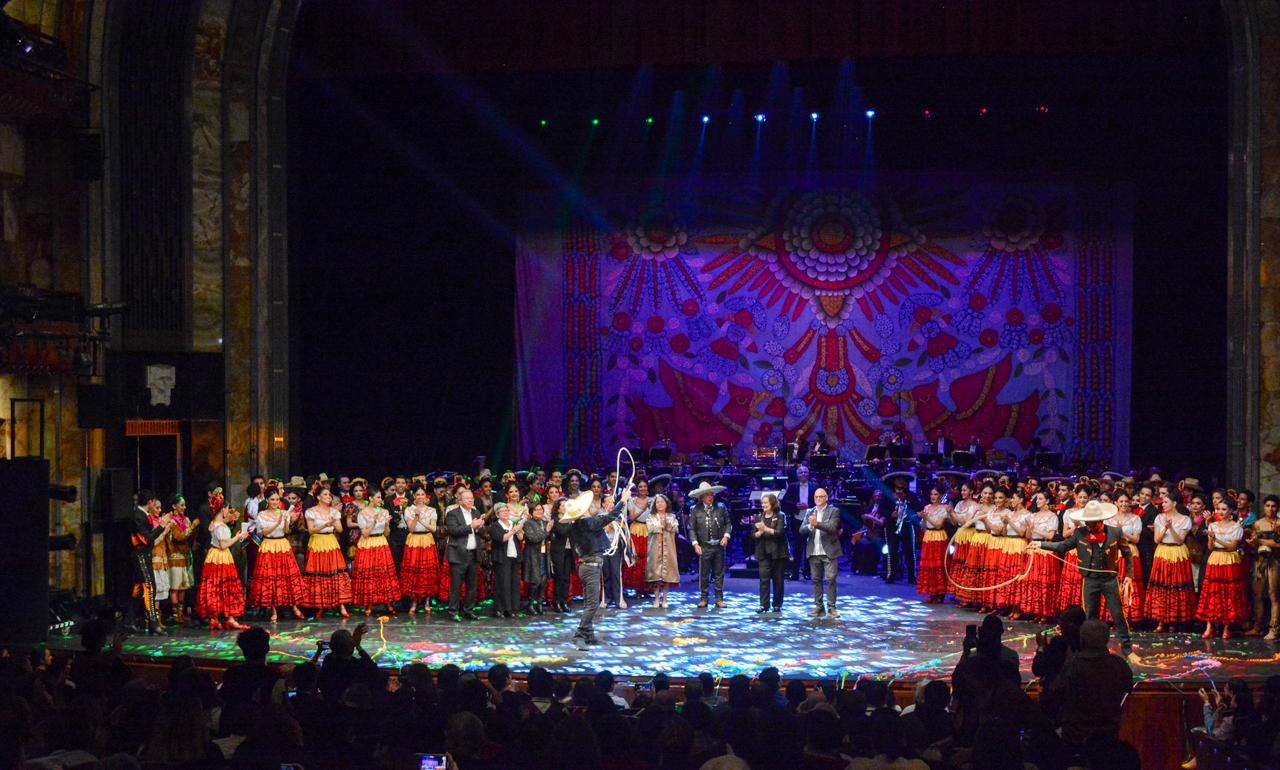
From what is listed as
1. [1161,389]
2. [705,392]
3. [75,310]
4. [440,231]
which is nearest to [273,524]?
[75,310]

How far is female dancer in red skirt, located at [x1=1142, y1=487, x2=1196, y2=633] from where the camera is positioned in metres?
14.5

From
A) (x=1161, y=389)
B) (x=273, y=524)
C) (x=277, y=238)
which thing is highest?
(x=277, y=238)

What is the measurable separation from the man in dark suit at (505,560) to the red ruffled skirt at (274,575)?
233 centimetres

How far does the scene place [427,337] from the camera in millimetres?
22719

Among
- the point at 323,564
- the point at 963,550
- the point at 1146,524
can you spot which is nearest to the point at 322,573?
the point at 323,564

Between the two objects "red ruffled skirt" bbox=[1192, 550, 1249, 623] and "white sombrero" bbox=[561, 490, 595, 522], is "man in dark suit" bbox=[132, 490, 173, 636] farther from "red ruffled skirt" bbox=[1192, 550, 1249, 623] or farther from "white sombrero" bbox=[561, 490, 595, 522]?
"red ruffled skirt" bbox=[1192, 550, 1249, 623]

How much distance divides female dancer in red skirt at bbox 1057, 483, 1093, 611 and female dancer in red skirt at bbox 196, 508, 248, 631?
9321 millimetres

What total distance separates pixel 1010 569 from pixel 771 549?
2836mm

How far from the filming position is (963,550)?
54.0 feet

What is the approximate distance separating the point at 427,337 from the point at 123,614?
921 cm

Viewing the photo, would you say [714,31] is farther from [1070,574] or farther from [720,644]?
[720,644]

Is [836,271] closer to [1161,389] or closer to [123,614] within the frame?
[1161,389]

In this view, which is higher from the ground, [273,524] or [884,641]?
[273,524]

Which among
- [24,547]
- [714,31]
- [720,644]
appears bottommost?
[720,644]
